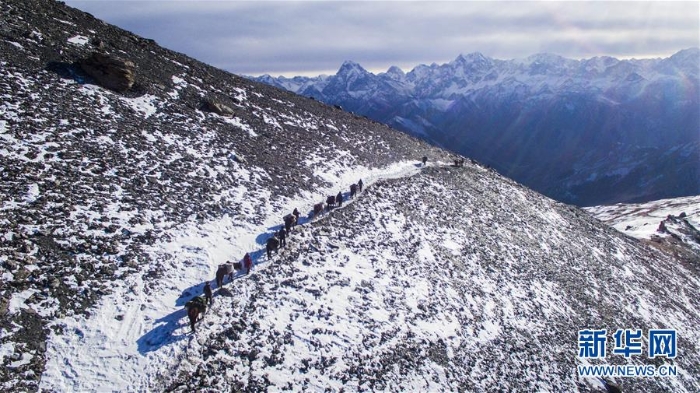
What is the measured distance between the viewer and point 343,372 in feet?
65.9

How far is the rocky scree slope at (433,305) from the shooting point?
19.8 m

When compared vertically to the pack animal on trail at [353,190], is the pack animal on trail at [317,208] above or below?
below

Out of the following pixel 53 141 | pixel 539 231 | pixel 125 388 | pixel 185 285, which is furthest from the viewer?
pixel 539 231

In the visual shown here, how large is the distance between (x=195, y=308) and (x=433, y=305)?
623 inches

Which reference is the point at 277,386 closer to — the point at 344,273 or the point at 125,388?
the point at 125,388

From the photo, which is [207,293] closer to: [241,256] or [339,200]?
[241,256]

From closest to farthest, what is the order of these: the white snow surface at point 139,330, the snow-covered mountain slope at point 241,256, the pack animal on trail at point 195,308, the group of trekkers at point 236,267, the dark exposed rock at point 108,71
→ the white snow surface at point 139,330, the snow-covered mountain slope at point 241,256, the pack animal on trail at point 195,308, the group of trekkers at point 236,267, the dark exposed rock at point 108,71

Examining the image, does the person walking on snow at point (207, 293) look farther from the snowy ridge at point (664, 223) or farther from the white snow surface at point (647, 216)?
the white snow surface at point (647, 216)

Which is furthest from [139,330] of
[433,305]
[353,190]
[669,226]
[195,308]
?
[669,226]

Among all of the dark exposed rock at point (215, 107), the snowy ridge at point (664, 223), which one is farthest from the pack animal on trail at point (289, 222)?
the snowy ridge at point (664, 223)

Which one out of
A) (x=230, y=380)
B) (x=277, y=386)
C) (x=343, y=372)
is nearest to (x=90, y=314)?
(x=230, y=380)

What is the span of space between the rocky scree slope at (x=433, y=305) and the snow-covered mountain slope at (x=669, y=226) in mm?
25886

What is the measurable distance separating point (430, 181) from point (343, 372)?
28917 mm

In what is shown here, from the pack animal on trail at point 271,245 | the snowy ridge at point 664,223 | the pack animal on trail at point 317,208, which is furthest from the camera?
the snowy ridge at point 664,223
